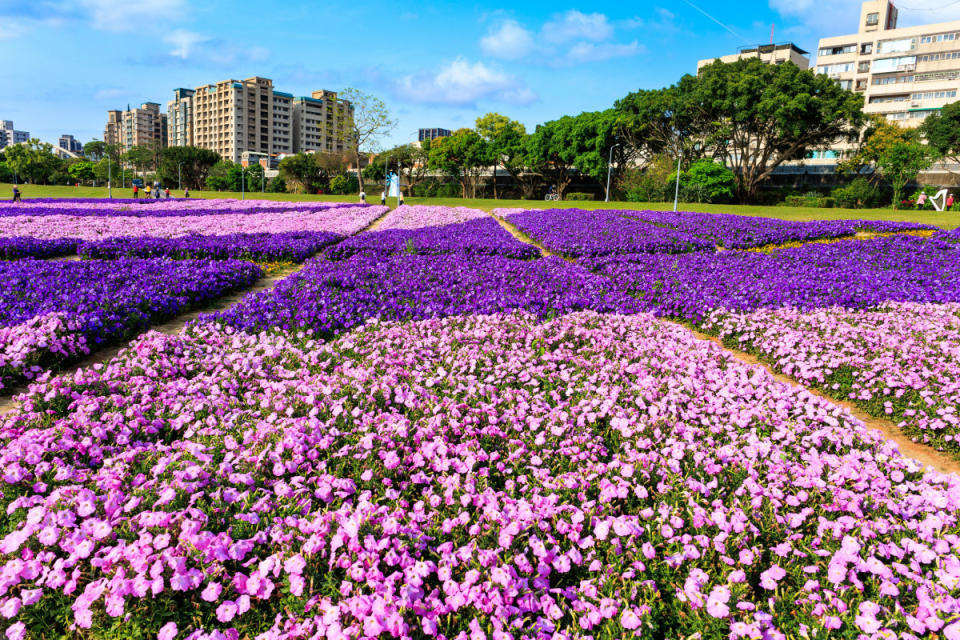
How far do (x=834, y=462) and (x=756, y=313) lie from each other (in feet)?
16.7

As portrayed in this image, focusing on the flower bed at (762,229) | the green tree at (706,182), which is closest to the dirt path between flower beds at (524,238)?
the flower bed at (762,229)

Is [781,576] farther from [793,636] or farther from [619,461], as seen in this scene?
[619,461]

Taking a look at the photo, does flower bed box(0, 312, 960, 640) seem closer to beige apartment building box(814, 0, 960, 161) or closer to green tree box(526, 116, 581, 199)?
green tree box(526, 116, 581, 199)

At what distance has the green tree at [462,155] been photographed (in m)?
74.1

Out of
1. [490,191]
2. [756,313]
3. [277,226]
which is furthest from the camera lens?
[490,191]

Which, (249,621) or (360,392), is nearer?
(249,621)

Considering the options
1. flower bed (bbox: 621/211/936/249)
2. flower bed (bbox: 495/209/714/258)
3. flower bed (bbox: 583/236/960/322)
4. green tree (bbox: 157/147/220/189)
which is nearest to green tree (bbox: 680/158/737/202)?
flower bed (bbox: 621/211/936/249)

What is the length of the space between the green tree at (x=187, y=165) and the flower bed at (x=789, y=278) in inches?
3857

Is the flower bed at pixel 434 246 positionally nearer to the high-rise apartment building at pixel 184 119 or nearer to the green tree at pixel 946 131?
the green tree at pixel 946 131

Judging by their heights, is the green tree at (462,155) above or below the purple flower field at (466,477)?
above

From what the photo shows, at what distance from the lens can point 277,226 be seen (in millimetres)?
22516

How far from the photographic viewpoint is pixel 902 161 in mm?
50594

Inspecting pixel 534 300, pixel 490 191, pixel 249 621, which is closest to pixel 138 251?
pixel 534 300

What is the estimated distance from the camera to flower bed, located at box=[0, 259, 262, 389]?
19.6 feet
